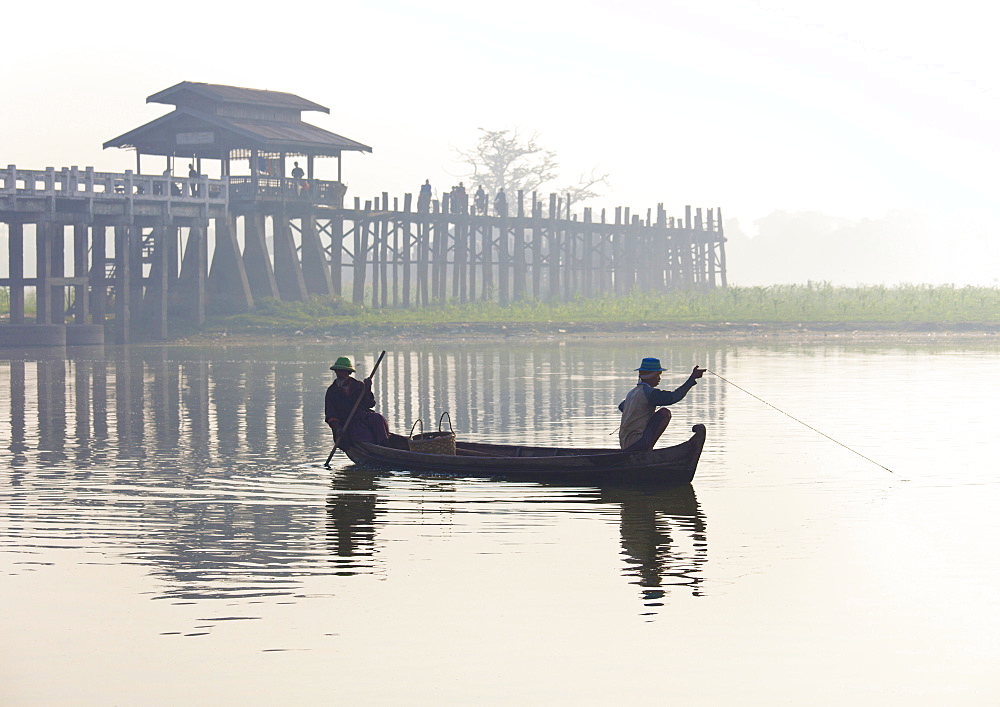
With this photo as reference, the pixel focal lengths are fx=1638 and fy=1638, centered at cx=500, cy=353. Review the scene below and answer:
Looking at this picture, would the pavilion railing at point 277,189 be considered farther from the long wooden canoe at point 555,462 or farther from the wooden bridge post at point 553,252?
the long wooden canoe at point 555,462

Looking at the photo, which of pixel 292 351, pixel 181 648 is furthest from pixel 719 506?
pixel 292 351

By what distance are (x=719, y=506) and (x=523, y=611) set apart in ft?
17.4

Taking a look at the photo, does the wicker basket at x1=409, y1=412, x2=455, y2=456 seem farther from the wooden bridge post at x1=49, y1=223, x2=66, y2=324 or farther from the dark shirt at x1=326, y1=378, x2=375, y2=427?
the wooden bridge post at x1=49, y1=223, x2=66, y2=324

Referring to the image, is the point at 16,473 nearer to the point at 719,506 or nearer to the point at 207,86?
the point at 719,506

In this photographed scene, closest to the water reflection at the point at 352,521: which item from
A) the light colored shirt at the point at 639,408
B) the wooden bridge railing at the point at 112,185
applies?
the light colored shirt at the point at 639,408

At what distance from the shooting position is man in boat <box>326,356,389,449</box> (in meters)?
18.2

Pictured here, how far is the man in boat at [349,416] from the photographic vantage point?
18.2 m

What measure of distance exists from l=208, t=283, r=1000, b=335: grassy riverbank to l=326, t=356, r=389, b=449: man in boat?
1252 inches

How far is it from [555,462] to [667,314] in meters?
43.7

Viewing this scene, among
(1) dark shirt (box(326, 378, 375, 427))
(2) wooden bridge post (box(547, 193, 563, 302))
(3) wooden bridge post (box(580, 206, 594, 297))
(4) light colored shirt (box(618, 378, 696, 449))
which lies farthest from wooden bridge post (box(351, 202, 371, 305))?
(4) light colored shirt (box(618, 378, 696, 449))

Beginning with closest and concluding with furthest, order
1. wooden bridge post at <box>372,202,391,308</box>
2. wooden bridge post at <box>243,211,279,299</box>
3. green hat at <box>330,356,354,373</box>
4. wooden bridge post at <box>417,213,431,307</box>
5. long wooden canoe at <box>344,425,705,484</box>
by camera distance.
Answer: long wooden canoe at <box>344,425,705,484</box> → green hat at <box>330,356,354,373</box> → wooden bridge post at <box>243,211,279,299</box> → wooden bridge post at <box>372,202,391,308</box> → wooden bridge post at <box>417,213,431,307</box>

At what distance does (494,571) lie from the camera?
1179cm

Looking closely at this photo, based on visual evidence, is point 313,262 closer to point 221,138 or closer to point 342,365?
point 221,138

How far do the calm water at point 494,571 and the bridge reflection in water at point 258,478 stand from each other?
60 mm
